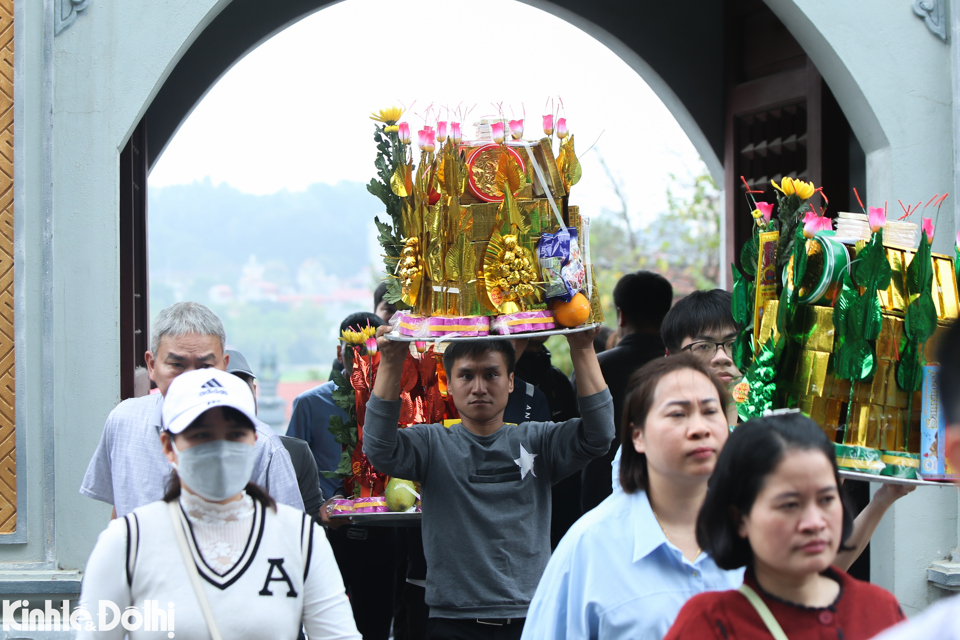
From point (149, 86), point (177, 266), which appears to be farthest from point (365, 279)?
point (149, 86)

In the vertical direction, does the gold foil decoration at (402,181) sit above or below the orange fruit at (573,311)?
above

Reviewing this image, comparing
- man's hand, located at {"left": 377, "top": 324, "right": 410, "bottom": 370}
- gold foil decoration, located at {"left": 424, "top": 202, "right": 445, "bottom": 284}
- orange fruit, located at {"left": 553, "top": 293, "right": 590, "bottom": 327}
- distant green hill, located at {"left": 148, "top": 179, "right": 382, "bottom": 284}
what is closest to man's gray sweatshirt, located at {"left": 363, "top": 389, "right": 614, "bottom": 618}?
man's hand, located at {"left": 377, "top": 324, "right": 410, "bottom": 370}

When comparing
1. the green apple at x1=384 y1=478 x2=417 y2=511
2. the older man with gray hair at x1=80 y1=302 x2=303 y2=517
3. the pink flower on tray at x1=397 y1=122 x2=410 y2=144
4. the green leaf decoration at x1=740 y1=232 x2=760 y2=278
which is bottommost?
the green apple at x1=384 y1=478 x2=417 y2=511

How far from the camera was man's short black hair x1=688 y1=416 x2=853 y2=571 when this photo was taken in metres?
1.73

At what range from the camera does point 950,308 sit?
2475 mm

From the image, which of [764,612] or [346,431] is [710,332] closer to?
[346,431]

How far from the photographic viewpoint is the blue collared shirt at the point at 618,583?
1.99 meters

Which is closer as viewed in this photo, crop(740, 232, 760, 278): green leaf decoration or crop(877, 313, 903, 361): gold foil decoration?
crop(877, 313, 903, 361): gold foil decoration

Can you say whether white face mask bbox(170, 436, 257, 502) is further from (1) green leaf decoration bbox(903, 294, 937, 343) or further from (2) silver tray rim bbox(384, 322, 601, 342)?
(1) green leaf decoration bbox(903, 294, 937, 343)

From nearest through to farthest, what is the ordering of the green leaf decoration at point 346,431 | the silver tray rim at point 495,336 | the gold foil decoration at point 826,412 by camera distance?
the gold foil decoration at point 826,412, the silver tray rim at point 495,336, the green leaf decoration at point 346,431

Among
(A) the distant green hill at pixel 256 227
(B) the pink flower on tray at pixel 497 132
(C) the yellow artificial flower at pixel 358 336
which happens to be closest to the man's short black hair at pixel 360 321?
(C) the yellow artificial flower at pixel 358 336

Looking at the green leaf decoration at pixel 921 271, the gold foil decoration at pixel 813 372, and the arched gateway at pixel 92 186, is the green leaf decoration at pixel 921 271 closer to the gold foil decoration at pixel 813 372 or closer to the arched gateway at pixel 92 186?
the gold foil decoration at pixel 813 372

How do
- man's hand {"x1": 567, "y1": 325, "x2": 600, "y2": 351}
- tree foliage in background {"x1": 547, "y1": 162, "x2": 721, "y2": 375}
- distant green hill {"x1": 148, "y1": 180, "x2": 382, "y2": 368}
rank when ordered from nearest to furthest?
man's hand {"x1": 567, "y1": 325, "x2": 600, "y2": 351} → tree foliage in background {"x1": 547, "y1": 162, "x2": 721, "y2": 375} → distant green hill {"x1": 148, "y1": 180, "x2": 382, "y2": 368}

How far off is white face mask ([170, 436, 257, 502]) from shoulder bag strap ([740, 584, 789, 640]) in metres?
1.06
